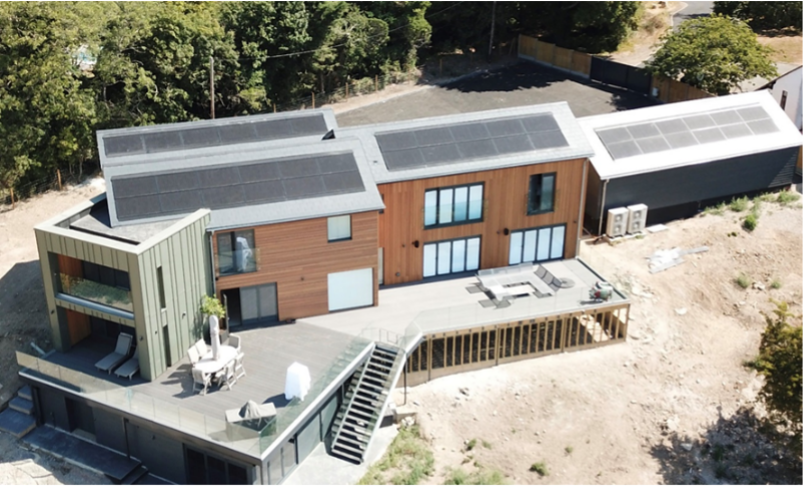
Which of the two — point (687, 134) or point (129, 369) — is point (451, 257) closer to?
point (129, 369)

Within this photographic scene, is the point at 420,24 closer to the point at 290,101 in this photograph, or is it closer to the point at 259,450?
the point at 290,101

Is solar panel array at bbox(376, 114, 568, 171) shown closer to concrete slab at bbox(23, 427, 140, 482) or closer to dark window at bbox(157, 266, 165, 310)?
dark window at bbox(157, 266, 165, 310)

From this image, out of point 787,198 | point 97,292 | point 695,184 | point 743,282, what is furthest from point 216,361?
point 787,198

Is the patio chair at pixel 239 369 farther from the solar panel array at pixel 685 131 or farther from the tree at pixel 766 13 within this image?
the tree at pixel 766 13

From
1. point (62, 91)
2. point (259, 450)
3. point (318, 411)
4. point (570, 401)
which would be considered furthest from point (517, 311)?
point (62, 91)

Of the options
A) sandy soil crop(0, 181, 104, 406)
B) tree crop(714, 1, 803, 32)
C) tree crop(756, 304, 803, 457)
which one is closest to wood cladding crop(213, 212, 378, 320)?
sandy soil crop(0, 181, 104, 406)

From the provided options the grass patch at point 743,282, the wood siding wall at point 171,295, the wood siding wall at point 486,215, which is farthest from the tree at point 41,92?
the grass patch at point 743,282

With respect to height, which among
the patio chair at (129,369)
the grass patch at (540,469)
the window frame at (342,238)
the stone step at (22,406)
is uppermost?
the window frame at (342,238)
